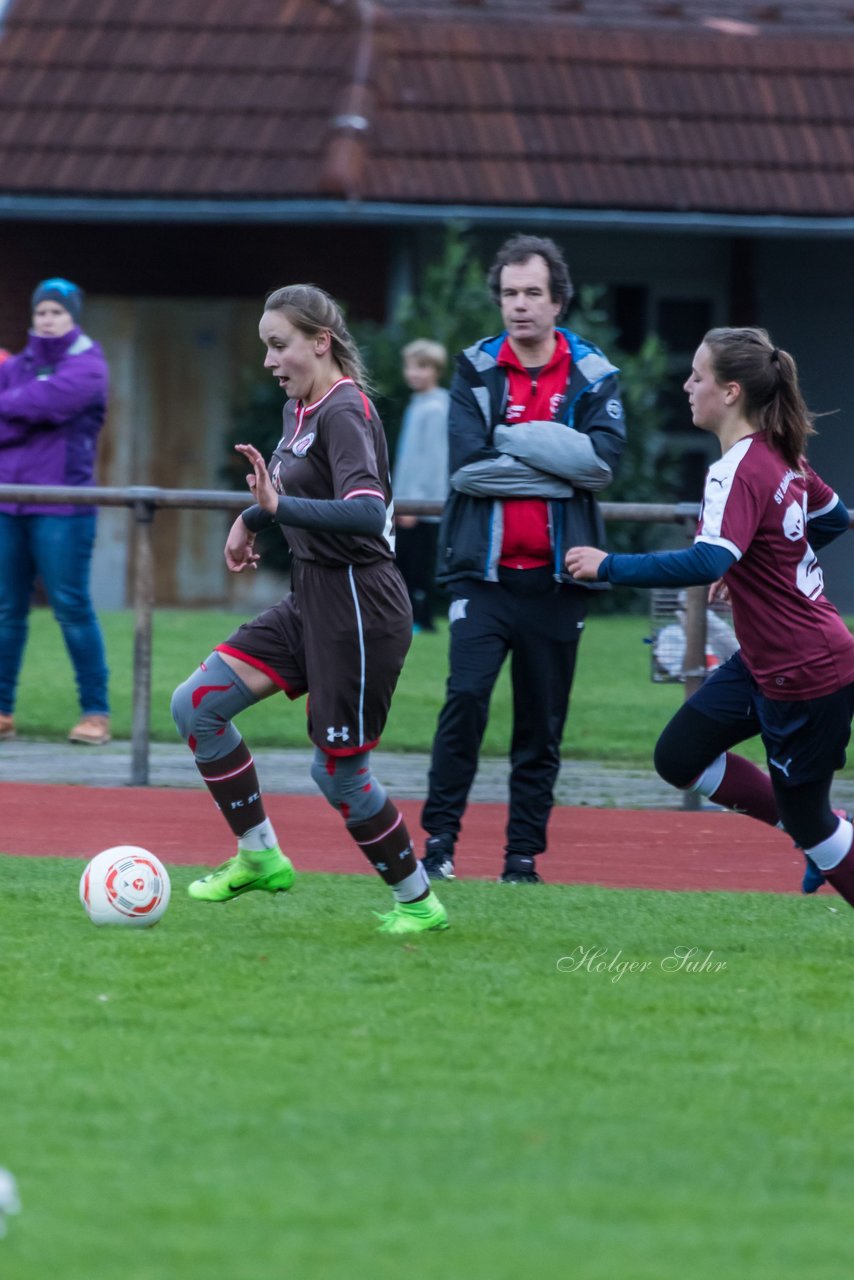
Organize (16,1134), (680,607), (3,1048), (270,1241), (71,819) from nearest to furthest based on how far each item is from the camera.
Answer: (270,1241) < (16,1134) < (3,1048) < (71,819) < (680,607)

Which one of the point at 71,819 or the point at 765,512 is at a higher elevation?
the point at 765,512

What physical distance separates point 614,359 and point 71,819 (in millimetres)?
10271

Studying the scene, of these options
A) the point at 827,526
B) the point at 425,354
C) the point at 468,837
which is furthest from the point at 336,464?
the point at 425,354

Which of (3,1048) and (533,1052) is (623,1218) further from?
(3,1048)

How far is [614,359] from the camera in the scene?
17.5 m

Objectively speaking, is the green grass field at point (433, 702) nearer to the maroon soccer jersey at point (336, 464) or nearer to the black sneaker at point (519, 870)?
the black sneaker at point (519, 870)

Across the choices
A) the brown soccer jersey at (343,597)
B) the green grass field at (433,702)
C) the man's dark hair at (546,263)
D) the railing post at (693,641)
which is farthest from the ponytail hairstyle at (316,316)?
the green grass field at (433,702)

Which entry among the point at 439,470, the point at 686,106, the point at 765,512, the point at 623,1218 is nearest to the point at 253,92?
the point at 686,106

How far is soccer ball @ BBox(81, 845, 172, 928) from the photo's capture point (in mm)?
5984

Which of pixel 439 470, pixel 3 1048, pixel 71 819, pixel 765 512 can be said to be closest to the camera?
pixel 3 1048

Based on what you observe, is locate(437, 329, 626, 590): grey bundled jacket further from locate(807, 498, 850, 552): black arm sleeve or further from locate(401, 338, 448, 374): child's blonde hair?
locate(401, 338, 448, 374): child's blonde hair

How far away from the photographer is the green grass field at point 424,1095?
11.4 ft
